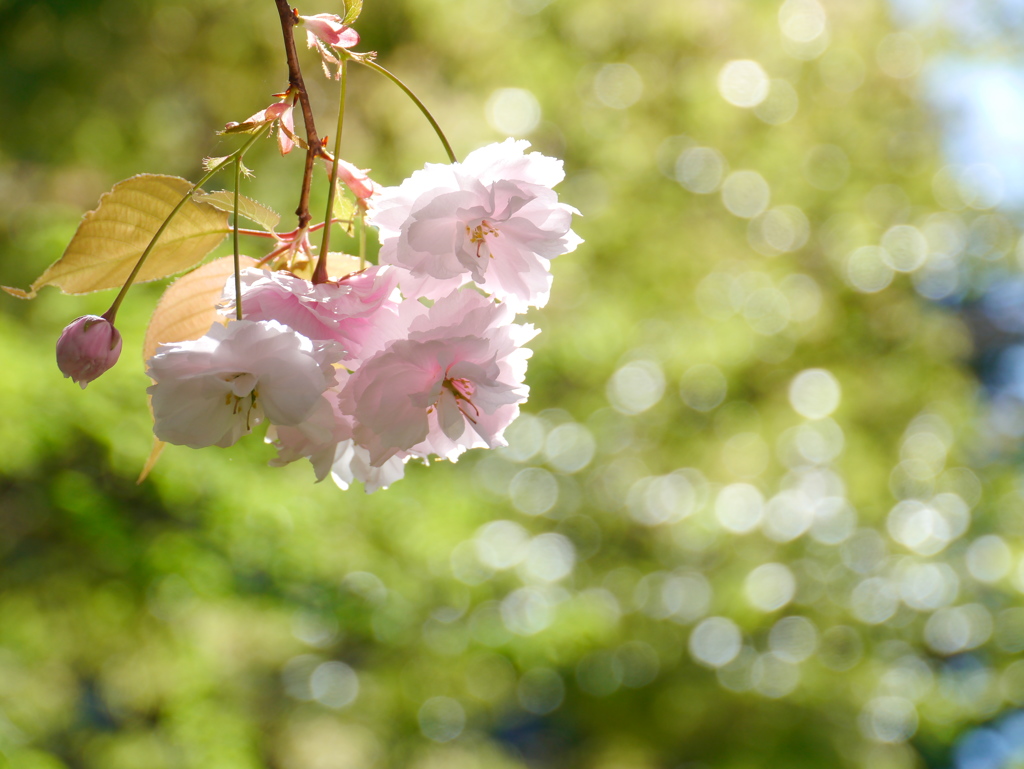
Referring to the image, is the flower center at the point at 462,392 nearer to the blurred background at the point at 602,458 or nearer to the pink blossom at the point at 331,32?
the pink blossom at the point at 331,32

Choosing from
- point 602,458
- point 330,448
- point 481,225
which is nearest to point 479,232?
point 481,225

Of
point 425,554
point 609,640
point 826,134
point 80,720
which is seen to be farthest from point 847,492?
point 80,720

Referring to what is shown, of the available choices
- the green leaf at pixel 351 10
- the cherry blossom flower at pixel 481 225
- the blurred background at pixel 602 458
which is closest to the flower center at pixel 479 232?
the cherry blossom flower at pixel 481 225

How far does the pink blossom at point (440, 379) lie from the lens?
0.32 metres

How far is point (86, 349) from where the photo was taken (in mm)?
351

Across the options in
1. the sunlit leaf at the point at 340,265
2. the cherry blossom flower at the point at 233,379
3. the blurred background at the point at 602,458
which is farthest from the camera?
the blurred background at the point at 602,458

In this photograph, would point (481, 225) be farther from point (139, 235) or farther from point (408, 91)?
point (139, 235)

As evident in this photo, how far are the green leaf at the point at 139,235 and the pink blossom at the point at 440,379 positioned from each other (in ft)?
0.39

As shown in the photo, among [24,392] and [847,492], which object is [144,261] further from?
[847,492]

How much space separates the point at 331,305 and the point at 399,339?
3 centimetres

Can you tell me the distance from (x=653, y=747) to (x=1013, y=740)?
4.80ft

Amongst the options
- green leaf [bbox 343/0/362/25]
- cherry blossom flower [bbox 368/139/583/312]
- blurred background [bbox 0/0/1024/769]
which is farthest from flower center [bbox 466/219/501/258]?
blurred background [bbox 0/0/1024/769]

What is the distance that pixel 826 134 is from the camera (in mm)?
3121

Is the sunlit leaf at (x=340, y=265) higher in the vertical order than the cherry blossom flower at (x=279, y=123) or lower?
lower
